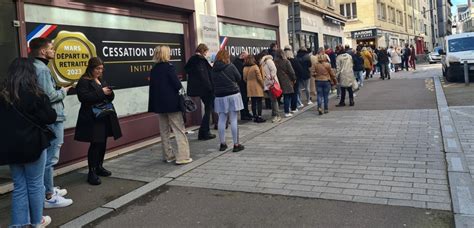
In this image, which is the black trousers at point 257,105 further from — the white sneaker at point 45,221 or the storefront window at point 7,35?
the white sneaker at point 45,221

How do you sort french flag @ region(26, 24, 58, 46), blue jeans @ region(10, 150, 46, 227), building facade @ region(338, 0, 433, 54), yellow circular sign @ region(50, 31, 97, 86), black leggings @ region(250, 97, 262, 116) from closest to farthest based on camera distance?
blue jeans @ region(10, 150, 46, 227) → french flag @ region(26, 24, 58, 46) → yellow circular sign @ region(50, 31, 97, 86) → black leggings @ region(250, 97, 262, 116) → building facade @ region(338, 0, 433, 54)

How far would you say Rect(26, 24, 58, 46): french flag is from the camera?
6098 mm

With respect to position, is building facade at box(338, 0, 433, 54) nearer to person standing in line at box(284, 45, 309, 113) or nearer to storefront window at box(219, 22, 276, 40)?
storefront window at box(219, 22, 276, 40)

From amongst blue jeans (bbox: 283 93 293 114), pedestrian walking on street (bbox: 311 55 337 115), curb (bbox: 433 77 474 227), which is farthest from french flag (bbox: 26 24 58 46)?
pedestrian walking on street (bbox: 311 55 337 115)

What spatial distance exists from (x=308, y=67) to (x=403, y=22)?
4298 cm

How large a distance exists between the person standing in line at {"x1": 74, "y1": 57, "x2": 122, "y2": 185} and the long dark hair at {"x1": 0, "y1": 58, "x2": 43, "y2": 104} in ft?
5.14

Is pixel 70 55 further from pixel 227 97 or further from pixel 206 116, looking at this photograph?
pixel 206 116

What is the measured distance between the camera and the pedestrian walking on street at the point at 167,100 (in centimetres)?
641

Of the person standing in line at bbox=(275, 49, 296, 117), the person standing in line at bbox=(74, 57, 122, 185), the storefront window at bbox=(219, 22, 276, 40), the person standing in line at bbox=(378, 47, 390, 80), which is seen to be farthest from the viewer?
the person standing in line at bbox=(378, 47, 390, 80)

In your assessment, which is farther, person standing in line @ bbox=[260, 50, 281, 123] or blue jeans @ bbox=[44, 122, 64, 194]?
person standing in line @ bbox=[260, 50, 281, 123]

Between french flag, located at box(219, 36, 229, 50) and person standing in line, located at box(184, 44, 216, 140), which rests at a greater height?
french flag, located at box(219, 36, 229, 50)

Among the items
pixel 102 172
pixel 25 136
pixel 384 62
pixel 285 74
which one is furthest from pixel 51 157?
pixel 384 62

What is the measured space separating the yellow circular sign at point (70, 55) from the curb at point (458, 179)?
210 inches

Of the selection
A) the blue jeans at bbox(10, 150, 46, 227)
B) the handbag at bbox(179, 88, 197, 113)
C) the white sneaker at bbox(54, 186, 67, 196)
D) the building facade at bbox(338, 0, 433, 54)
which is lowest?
→ the white sneaker at bbox(54, 186, 67, 196)
